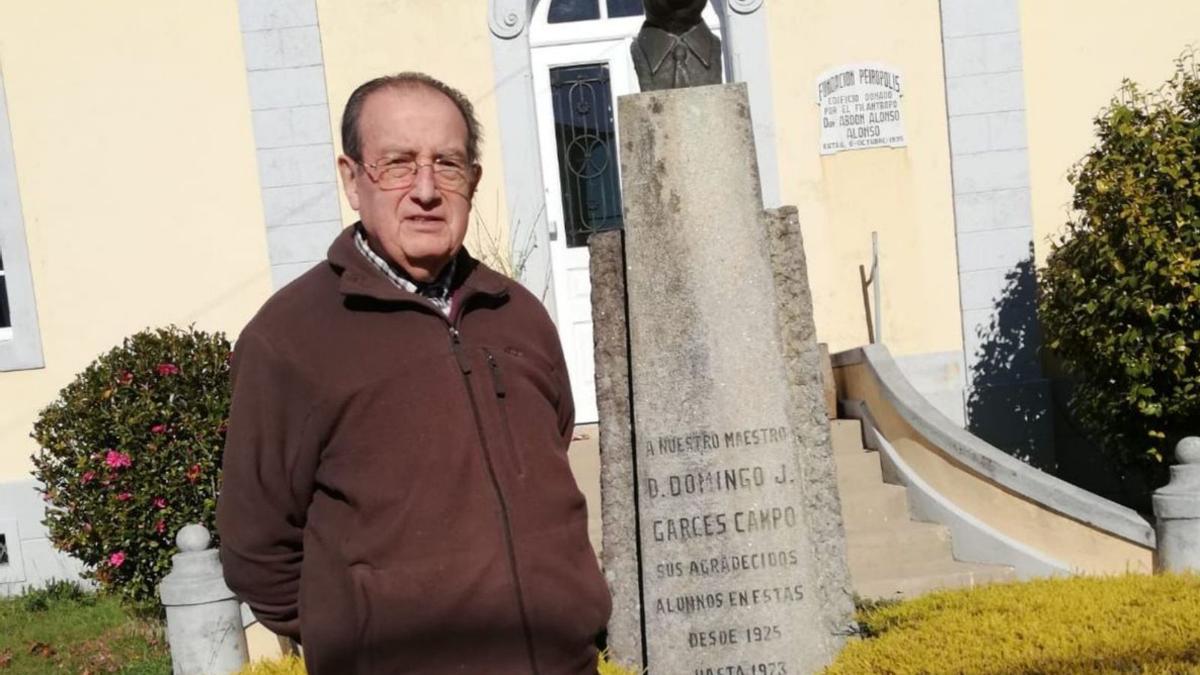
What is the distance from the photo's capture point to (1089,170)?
6895 millimetres

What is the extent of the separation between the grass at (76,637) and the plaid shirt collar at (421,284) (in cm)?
437

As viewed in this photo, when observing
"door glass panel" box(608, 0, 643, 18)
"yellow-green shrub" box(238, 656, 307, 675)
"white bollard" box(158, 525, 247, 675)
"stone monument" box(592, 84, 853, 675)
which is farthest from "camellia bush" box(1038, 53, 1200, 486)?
"white bollard" box(158, 525, 247, 675)

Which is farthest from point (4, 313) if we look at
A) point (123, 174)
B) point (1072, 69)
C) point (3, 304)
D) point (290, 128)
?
point (1072, 69)

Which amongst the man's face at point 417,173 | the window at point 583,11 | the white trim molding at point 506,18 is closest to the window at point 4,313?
the white trim molding at point 506,18

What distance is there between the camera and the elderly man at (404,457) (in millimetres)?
1924

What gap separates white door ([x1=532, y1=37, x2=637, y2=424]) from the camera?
8.55 metres

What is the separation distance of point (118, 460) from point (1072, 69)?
6.89 metres

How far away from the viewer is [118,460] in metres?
6.44

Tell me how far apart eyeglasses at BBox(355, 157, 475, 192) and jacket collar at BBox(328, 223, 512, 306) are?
0.47 ft

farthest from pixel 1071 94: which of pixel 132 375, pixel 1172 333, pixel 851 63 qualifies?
pixel 132 375

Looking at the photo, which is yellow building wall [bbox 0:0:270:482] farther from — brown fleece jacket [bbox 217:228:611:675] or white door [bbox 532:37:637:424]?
brown fleece jacket [bbox 217:228:611:675]

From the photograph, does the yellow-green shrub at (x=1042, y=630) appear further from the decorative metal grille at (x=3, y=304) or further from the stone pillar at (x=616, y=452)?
the decorative metal grille at (x=3, y=304)

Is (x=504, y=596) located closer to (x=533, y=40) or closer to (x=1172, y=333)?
(x=1172, y=333)

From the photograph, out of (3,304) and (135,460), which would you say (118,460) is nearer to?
(135,460)
